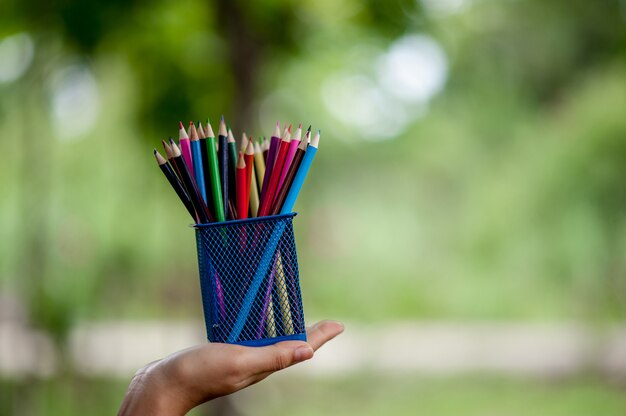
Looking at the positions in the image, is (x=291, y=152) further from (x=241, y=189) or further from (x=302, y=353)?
(x=302, y=353)

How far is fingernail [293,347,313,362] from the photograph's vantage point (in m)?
0.62

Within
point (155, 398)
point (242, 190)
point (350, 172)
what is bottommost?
point (155, 398)

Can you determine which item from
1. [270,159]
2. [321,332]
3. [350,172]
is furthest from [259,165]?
[350,172]

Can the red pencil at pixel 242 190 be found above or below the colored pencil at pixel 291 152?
below

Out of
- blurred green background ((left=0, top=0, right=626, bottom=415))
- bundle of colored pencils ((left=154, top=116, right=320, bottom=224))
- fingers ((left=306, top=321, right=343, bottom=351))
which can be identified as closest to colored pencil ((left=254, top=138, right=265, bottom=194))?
bundle of colored pencils ((left=154, top=116, right=320, bottom=224))

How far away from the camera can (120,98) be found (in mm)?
2979

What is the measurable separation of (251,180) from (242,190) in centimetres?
2

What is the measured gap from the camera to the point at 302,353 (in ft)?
2.03

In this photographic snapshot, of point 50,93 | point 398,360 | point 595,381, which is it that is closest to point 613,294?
point 595,381

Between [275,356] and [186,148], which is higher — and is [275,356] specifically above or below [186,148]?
below

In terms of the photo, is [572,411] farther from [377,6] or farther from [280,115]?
[377,6]

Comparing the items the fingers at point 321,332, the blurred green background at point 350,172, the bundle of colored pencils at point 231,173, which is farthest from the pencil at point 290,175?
the blurred green background at point 350,172

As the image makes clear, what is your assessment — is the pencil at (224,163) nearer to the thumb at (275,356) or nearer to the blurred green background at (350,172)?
the thumb at (275,356)

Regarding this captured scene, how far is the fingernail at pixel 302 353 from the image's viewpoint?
62 cm
